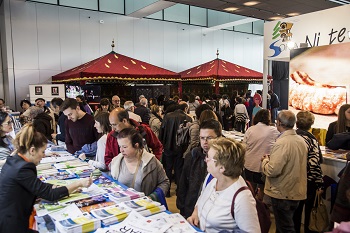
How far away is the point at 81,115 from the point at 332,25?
4.62 meters

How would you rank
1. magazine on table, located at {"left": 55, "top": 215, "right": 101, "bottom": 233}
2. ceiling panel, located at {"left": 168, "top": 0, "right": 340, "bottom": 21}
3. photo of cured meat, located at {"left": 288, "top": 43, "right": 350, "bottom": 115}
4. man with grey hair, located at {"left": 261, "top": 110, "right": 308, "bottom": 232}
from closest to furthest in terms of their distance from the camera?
magazine on table, located at {"left": 55, "top": 215, "right": 101, "bottom": 233} → man with grey hair, located at {"left": 261, "top": 110, "right": 308, "bottom": 232} → photo of cured meat, located at {"left": 288, "top": 43, "right": 350, "bottom": 115} → ceiling panel, located at {"left": 168, "top": 0, "right": 340, "bottom": 21}

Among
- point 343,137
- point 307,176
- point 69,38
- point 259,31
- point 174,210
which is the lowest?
point 174,210

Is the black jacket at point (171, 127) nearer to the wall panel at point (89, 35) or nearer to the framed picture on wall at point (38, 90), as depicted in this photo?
the framed picture on wall at point (38, 90)

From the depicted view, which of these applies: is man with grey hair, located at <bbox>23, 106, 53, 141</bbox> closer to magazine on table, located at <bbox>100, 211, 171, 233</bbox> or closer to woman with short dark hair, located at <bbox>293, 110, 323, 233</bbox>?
magazine on table, located at <bbox>100, 211, 171, 233</bbox>

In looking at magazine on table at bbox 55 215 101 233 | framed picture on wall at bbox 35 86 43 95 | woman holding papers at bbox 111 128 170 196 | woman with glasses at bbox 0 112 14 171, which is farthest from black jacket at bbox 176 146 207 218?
framed picture on wall at bbox 35 86 43 95

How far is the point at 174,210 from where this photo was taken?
13.3ft

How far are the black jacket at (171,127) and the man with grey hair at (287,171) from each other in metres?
1.82

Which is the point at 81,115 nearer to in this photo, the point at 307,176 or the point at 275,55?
the point at 307,176

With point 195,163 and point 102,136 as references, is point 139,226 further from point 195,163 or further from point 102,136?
point 102,136

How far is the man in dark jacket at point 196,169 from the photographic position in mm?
2234

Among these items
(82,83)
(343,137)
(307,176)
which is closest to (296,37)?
(343,137)

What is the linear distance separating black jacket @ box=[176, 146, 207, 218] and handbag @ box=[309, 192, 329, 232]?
4.83ft

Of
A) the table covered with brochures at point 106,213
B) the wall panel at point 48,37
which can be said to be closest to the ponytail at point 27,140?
the table covered with brochures at point 106,213

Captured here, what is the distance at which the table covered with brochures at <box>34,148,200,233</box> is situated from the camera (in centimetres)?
166
